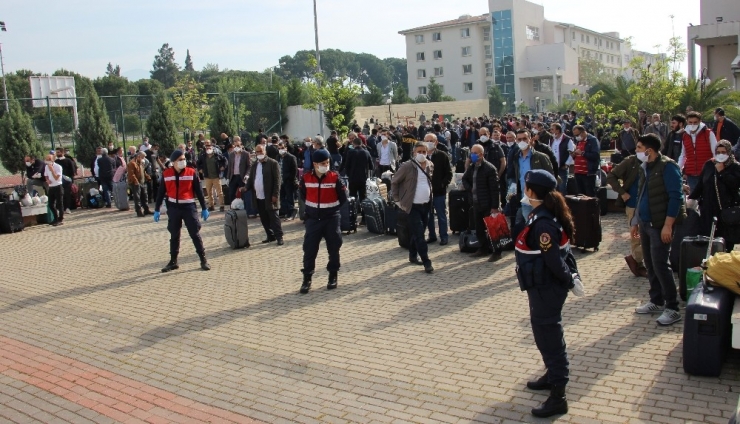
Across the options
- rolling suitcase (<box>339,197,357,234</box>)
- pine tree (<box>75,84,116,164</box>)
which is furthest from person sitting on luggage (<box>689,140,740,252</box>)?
pine tree (<box>75,84,116,164</box>)

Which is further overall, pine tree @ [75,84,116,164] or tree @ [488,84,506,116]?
tree @ [488,84,506,116]

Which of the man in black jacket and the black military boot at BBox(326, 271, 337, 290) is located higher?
the man in black jacket

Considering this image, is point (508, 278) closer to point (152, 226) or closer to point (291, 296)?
point (291, 296)

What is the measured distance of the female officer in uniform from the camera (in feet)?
17.3

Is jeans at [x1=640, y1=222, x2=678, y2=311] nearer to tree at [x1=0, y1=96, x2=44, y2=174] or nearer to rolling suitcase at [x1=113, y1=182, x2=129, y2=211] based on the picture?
rolling suitcase at [x1=113, y1=182, x2=129, y2=211]

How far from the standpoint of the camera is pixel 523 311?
26.3 feet

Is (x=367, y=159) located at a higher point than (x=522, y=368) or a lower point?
higher

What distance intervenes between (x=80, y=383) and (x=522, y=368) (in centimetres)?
414

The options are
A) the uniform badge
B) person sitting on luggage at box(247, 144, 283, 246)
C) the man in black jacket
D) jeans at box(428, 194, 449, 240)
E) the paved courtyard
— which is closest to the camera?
the uniform badge

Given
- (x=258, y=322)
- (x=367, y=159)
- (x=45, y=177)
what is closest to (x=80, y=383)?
(x=258, y=322)

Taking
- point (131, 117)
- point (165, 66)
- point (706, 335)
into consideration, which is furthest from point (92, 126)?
point (165, 66)

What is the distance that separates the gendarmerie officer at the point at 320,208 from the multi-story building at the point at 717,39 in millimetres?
27890

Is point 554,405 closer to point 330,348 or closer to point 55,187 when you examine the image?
point 330,348

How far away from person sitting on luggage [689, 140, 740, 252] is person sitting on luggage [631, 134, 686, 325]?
1418 mm
